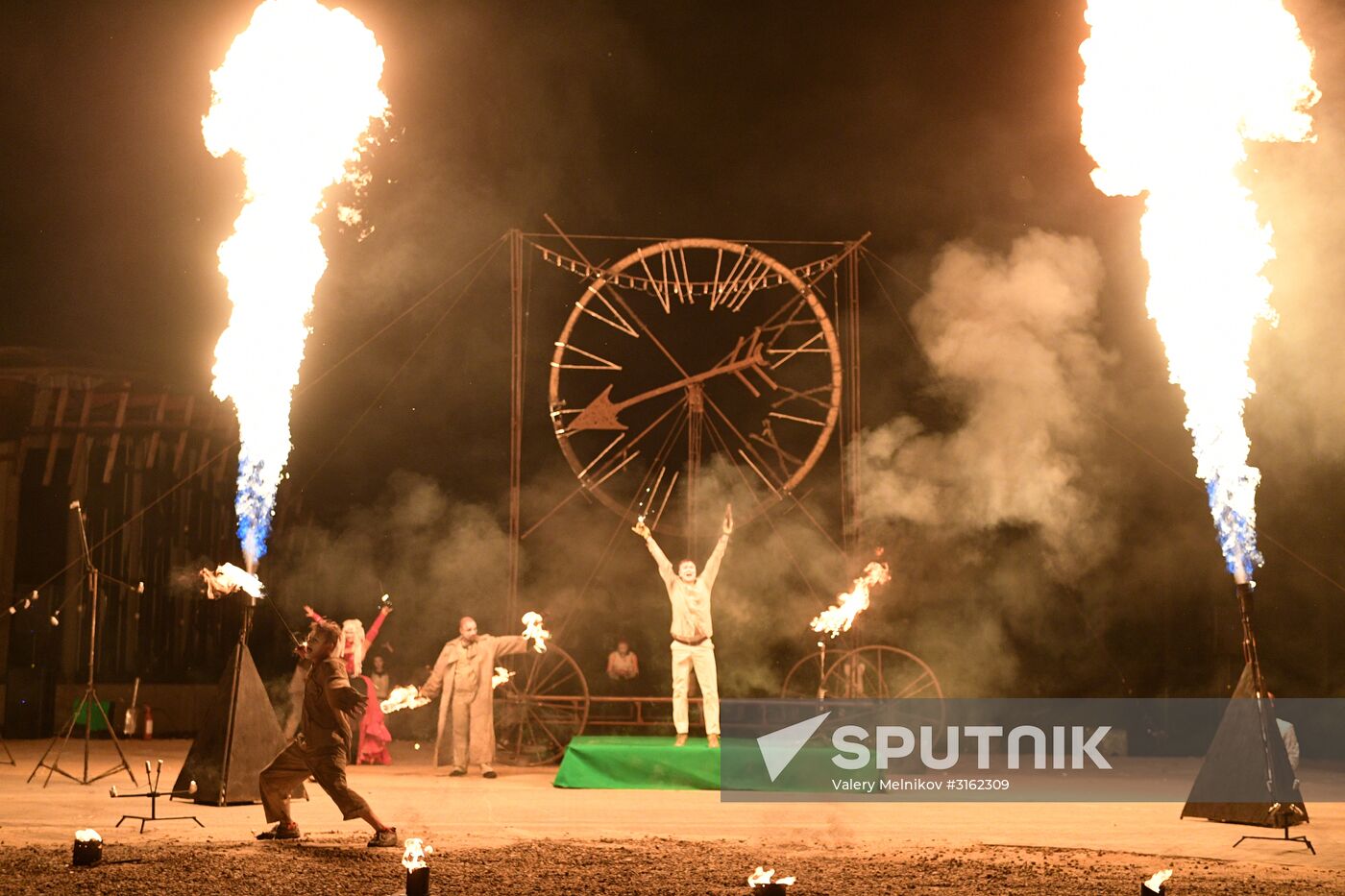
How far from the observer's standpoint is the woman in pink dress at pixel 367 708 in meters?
13.5

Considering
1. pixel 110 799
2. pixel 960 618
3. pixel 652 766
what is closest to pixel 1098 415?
pixel 960 618

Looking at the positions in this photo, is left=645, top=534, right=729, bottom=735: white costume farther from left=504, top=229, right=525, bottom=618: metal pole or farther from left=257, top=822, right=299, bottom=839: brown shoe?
left=257, top=822, right=299, bottom=839: brown shoe

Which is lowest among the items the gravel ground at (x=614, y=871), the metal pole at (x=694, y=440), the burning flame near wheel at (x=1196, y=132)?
the gravel ground at (x=614, y=871)

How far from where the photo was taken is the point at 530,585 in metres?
15.1

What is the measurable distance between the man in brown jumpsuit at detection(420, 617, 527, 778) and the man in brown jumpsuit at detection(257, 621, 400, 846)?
4459mm

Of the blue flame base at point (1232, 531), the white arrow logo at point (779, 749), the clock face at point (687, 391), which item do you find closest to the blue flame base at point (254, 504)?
the clock face at point (687, 391)

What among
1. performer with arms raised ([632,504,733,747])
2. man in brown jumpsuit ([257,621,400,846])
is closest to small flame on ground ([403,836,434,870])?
man in brown jumpsuit ([257,621,400,846])

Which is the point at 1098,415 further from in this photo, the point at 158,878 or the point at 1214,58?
the point at 158,878

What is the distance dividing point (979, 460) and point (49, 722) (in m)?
11.0

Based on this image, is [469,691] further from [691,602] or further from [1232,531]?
[1232,531]

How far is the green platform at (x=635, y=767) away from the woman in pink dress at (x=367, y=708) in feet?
9.75

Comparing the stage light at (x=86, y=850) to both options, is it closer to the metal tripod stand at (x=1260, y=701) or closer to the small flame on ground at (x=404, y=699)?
the small flame on ground at (x=404, y=699)

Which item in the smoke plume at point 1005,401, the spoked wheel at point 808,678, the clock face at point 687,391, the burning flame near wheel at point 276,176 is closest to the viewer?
the burning flame near wheel at point 276,176

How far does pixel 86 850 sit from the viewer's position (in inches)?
277
